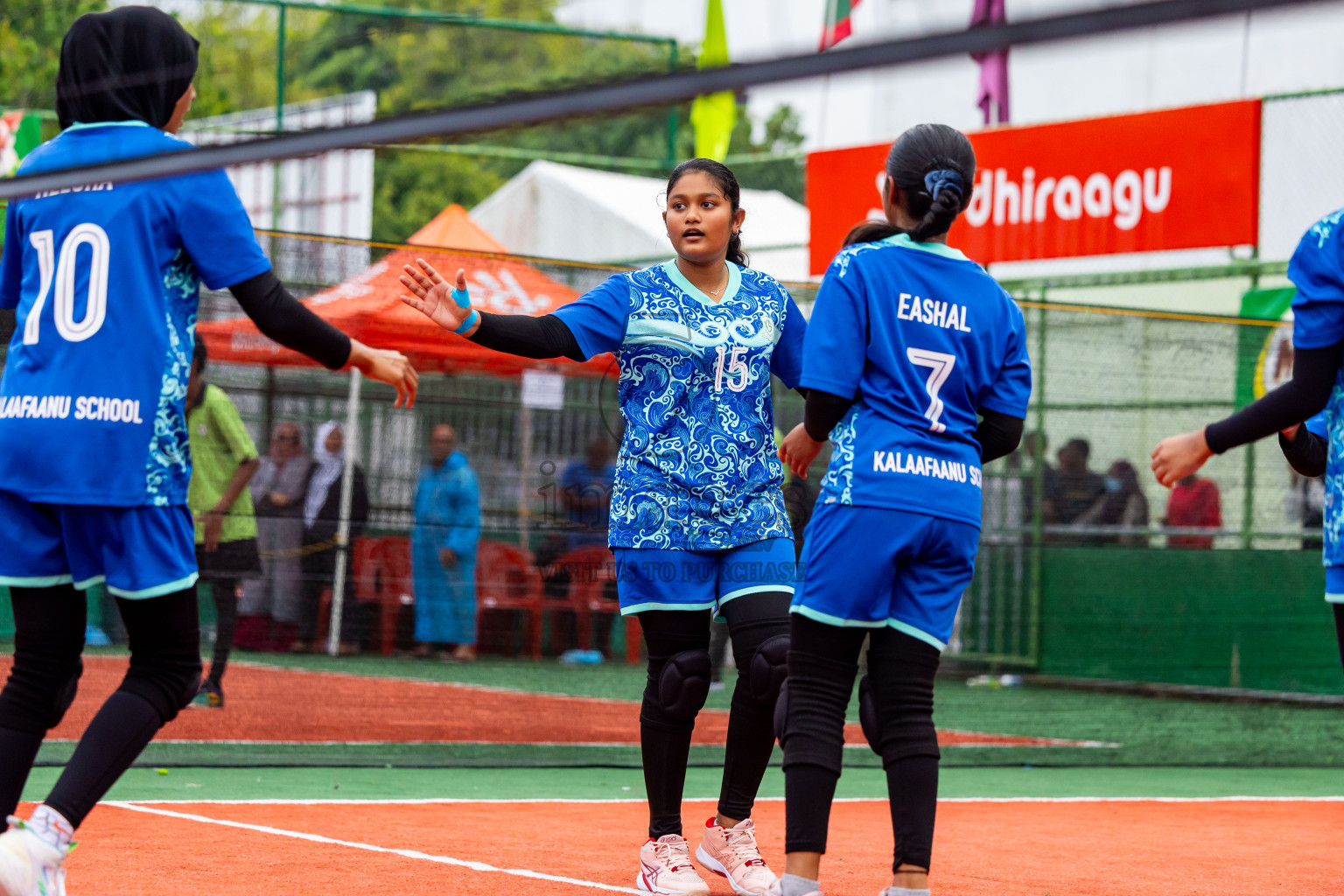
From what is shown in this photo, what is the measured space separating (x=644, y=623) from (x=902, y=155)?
4.73ft

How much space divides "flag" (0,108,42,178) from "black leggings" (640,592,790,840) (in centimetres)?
899

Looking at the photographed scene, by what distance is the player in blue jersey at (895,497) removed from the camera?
3.57 m

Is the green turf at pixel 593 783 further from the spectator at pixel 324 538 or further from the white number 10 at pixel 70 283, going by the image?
the white number 10 at pixel 70 283

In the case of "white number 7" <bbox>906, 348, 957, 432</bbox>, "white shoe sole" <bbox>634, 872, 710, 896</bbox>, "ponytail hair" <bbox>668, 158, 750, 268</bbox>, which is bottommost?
"white shoe sole" <bbox>634, 872, 710, 896</bbox>

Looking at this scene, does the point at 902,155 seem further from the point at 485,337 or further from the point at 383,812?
the point at 383,812

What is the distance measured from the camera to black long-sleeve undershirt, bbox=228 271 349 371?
136 inches

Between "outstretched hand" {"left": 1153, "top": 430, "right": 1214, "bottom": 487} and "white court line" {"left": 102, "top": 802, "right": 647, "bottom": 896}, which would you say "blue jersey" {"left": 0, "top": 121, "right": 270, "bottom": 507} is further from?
"outstretched hand" {"left": 1153, "top": 430, "right": 1214, "bottom": 487}

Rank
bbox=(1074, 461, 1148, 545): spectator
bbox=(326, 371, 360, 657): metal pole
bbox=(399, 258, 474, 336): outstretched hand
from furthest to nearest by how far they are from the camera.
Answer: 1. bbox=(1074, 461, 1148, 545): spectator
2. bbox=(326, 371, 360, 657): metal pole
3. bbox=(399, 258, 474, 336): outstretched hand

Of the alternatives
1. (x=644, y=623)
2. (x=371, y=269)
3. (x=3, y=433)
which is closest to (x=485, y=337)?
(x=644, y=623)

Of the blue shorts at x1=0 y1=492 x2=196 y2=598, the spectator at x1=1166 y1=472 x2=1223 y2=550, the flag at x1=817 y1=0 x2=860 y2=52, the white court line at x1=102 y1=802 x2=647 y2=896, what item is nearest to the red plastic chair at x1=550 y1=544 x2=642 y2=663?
the white court line at x1=102 y1=802 x2=647 y2=896

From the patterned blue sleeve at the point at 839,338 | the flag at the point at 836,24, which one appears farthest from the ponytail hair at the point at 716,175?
the patterned blue sleeve at the point at 839,338

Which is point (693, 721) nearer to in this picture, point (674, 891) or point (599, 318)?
point (674, 891)

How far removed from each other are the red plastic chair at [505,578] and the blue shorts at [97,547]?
14.8 ft

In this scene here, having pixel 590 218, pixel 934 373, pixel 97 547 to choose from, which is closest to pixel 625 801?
pixel 934 373
